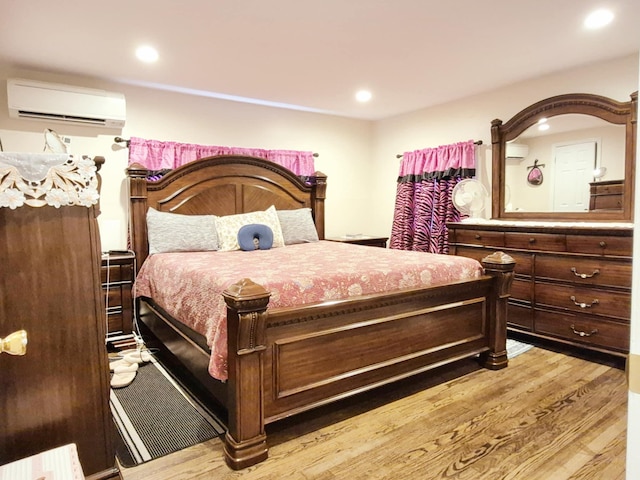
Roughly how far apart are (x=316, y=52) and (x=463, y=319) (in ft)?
7.14

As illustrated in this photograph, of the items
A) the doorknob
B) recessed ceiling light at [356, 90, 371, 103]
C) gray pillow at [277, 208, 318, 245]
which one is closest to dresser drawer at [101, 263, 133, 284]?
gray pillow at [277, 208, 318, 245]

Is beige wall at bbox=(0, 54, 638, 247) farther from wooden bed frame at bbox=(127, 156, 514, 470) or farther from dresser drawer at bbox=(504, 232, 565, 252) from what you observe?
dresser drawer at bbox=(504, 232, 565, 252)

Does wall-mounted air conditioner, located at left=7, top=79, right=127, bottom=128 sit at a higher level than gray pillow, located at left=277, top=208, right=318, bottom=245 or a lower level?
higher

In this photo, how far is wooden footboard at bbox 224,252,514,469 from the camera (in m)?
1.75

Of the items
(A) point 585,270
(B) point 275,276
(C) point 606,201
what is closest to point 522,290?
(A) point 585,270

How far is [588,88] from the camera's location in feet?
10.8

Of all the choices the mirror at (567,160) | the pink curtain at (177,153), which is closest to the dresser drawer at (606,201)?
the mirror at (567,160)

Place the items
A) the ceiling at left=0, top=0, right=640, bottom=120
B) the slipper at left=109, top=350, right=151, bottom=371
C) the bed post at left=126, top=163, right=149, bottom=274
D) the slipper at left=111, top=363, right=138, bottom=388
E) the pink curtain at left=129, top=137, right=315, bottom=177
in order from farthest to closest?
the pink curtain at left=129, top=137, right=315, bottom=177, the bed post at left=126, top=163, right=149, bottom=274, the slipper at left=109, top=350, right=151, bottom=371, the slipper at left=111, top=363, right=138, bottom=388, the ceiling at left=0, top=0, right=640, bottom=120

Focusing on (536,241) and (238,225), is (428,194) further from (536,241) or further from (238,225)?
(238,225)

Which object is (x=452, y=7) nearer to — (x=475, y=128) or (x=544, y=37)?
(x=544, y=37)

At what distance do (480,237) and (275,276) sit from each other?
2262 mm

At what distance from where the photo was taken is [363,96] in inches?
164

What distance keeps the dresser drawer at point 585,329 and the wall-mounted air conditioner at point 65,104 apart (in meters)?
3.95

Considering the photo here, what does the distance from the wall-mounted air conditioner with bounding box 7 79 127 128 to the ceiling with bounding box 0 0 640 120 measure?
0.55 feet
